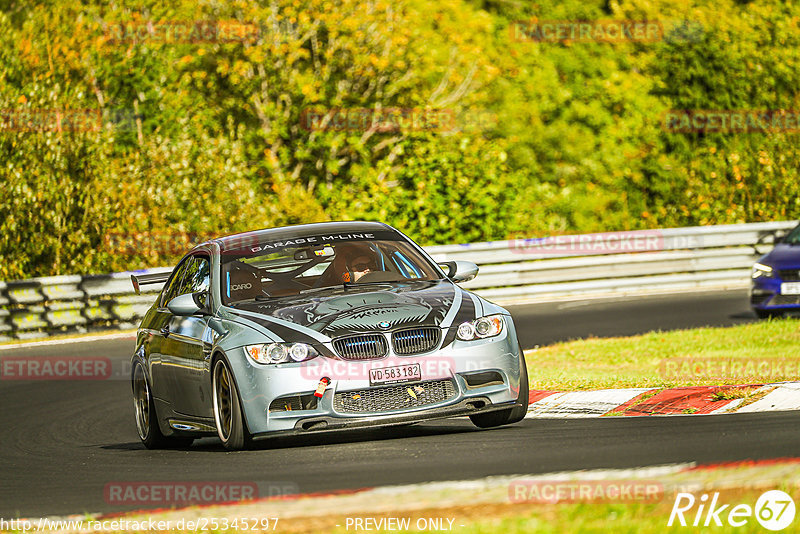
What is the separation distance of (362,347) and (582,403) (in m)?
2.76

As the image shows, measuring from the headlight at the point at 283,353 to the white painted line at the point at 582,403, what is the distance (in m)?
2.53

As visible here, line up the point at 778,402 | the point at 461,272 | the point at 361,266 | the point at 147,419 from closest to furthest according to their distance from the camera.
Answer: the point at 778,402
the point at 361,266
the point at 461,272
the point at 147,419

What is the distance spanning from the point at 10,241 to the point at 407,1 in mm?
15483

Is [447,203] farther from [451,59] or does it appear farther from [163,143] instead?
[451,59]

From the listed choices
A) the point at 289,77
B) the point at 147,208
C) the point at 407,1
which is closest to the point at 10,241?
the point at 147,208

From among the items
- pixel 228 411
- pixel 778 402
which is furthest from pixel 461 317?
pixel 778 402

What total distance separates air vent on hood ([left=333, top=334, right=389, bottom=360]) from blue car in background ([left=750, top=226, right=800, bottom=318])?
34.6 feet

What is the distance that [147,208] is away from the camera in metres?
25.0

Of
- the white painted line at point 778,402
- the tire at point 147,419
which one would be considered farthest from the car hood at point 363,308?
the white painted line at point 778,402

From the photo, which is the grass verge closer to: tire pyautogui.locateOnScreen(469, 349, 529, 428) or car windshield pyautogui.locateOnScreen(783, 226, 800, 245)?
car windshield pyautogui.locateOnScreen(783, 226, 800, 245)

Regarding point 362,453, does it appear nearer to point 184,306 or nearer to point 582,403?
point 184,306

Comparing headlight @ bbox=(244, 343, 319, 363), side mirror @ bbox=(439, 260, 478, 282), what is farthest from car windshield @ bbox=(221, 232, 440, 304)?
headlight @ bbox=(244, 343, 319, 363)

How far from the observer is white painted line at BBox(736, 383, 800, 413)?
9.67m

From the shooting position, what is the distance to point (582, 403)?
435 inches
